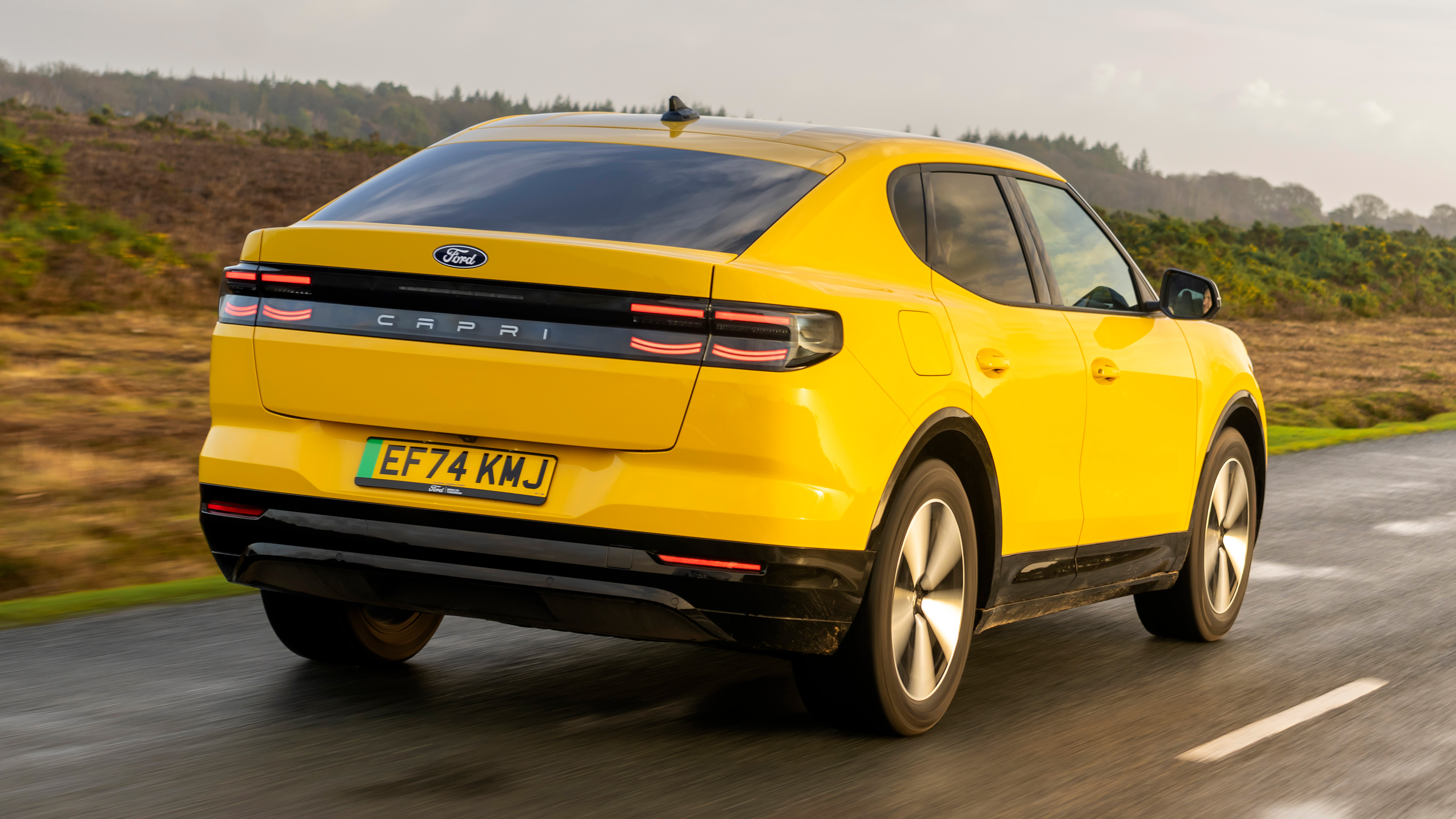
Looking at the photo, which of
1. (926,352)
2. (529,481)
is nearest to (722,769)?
(529,481)

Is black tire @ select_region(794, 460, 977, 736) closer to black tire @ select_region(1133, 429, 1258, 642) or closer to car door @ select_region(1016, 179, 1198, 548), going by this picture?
car door @ select_region(1016, 179, 1198, 548)

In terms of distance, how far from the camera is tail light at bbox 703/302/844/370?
14.1ft

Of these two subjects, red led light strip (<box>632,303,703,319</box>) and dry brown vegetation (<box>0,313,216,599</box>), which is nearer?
red led light strip (<box>632,303,703,319</box>)

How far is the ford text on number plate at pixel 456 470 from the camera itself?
4410 millimetres

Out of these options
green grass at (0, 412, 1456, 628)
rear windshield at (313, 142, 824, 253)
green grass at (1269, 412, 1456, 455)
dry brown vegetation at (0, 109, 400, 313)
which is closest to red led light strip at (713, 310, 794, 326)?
rear windshield at (313, 142, 824, 253)

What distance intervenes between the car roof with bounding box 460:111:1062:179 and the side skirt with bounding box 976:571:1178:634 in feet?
5.09

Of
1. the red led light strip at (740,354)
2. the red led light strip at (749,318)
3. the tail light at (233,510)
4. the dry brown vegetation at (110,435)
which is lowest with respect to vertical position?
the dry brown vegetation at (110,435)

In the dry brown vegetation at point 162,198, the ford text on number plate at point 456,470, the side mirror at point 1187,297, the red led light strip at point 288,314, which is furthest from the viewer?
the dry brown vegetation at point 162,198

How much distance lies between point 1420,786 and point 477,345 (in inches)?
119

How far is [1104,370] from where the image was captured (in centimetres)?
597

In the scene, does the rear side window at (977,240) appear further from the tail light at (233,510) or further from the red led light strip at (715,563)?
the tail light at (233,510)

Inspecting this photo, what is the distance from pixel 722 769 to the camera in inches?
181

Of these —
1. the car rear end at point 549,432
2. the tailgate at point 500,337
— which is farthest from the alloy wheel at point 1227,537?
the tailgate at point 500,337

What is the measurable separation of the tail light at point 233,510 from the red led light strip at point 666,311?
1270 millimetres
